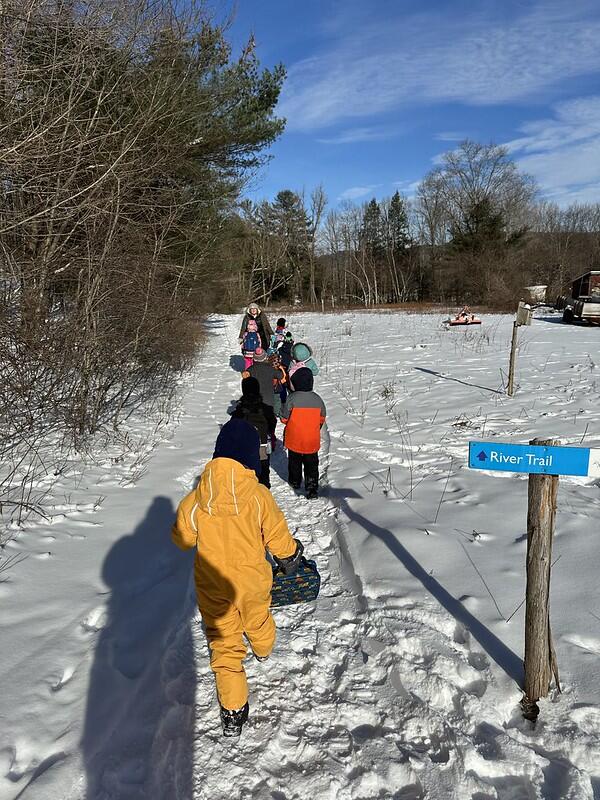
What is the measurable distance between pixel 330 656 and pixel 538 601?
129 centimetres

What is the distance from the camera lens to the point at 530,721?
243 centimetres

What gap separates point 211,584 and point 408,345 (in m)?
15.5

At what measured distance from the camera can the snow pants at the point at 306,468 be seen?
→ 17.3 ft

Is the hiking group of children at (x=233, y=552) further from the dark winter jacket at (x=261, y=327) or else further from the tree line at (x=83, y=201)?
the dark winter jacket at (x=261, y=327)

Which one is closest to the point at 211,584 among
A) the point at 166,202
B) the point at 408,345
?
the point at 166,202

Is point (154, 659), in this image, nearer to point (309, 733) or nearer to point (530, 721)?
point (309, 733)

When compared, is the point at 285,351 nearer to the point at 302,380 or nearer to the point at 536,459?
the point at 302,380

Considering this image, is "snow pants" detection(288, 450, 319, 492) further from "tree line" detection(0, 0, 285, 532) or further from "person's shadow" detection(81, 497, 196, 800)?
"tree line" detection(0, 0, 285, 532)

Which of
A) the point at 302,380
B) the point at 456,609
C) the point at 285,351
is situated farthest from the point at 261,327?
the point at 456,609

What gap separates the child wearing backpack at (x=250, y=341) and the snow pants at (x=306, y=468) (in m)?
4.55

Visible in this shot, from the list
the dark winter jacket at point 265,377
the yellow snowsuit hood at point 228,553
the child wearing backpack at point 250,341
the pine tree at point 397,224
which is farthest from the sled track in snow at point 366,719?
the pine tree at point 397,224

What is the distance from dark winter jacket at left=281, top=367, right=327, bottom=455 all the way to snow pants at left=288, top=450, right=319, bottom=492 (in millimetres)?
81

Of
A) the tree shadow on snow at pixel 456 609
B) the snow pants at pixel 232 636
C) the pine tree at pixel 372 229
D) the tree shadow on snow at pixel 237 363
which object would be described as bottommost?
the tree shadow on snow at pixel 456 609

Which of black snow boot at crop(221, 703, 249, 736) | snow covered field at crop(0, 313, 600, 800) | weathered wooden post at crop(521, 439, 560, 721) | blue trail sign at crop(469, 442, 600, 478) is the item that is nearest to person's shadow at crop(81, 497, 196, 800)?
snow covered field at crop(0, 313, 600, 800)
